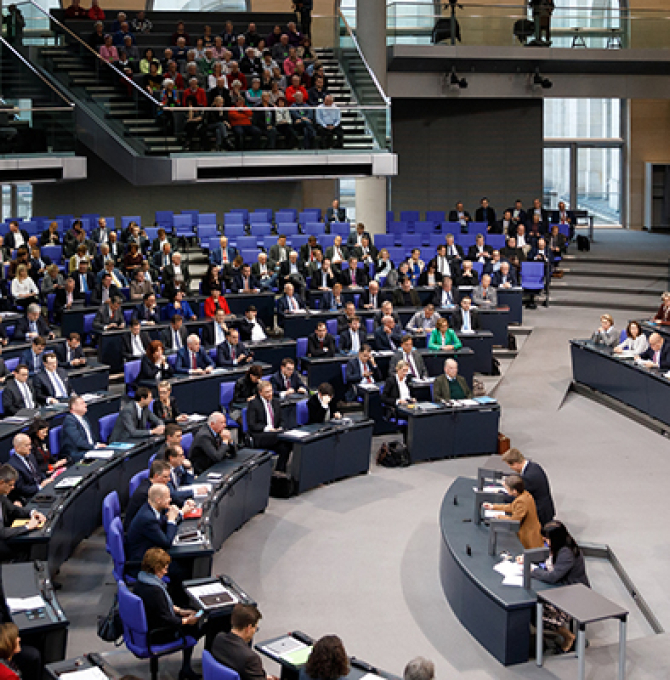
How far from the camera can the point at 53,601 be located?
6930mm

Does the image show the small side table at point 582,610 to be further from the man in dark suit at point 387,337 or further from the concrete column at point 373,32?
the concrete column at point 373,32

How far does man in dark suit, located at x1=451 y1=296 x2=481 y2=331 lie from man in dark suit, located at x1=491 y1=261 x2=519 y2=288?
91.5 inches

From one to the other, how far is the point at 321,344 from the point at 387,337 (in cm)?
99

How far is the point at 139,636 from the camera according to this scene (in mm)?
6898

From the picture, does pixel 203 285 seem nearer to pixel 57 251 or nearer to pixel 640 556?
pixel 57 251

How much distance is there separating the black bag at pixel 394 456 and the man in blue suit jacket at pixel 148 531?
4.64m

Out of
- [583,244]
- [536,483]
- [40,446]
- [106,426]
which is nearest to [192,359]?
[106,426]

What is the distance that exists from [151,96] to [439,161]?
10.3 m

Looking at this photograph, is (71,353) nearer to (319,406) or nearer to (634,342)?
(319,406)

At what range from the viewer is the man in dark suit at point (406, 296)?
55.2 feet

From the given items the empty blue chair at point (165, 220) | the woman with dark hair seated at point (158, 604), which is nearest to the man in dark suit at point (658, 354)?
the woman with dark hair seated at point (158, 604)

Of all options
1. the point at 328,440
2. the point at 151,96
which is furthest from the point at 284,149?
the point at 328,440

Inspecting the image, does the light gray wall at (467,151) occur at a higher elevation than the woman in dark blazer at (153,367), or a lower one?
higher

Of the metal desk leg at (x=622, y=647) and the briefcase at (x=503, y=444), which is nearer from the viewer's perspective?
the metal desk leg at (x=622, y=647)
